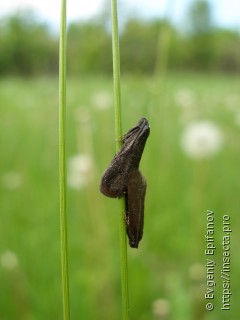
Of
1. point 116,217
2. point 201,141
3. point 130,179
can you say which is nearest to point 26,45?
point 116,217

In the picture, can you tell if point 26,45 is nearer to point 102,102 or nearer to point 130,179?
point 102,102

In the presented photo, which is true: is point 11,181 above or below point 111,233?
above

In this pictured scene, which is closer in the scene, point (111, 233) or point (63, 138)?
point (63, 138)

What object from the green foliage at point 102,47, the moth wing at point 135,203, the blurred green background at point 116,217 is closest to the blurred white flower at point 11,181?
the blurred green background at point 116,217

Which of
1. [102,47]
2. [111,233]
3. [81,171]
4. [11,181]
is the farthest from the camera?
[11,181]

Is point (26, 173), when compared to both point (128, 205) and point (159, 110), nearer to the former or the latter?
point (159, 110)

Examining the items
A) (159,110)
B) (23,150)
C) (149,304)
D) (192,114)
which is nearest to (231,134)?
(192,114)

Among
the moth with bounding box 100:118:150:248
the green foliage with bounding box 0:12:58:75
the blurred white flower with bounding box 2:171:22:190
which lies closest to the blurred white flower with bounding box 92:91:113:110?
the green foliage with bounding box 0:12:58:75
